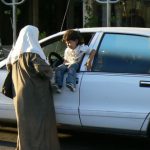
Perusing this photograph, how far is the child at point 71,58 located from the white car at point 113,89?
0.08m

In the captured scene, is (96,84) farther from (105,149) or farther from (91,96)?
(105,149)

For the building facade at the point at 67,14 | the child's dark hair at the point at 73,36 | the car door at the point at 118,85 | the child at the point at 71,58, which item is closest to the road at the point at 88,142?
the car door at the point at 118,85

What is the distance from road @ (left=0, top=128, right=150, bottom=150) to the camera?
7.58 m

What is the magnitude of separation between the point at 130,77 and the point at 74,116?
34.9 inches

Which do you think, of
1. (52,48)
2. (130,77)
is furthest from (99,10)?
(130,77)

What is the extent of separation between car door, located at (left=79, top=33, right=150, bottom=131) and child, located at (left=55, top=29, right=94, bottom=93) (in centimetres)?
15

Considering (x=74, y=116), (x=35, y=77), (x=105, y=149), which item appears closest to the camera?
(x=35, y=77)

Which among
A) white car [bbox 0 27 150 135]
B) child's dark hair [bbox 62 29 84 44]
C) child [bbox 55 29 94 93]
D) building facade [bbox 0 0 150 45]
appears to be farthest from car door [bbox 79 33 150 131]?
building facade [bbox 0 0 150 45]

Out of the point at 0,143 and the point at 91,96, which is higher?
the point at 91,96

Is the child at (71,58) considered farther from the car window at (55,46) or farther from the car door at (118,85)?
the car window at (55,46)

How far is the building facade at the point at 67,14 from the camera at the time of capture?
15.2 meters

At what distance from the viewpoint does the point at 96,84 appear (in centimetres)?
687

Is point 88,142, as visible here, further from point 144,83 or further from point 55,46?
point 144,83

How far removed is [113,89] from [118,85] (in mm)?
82
